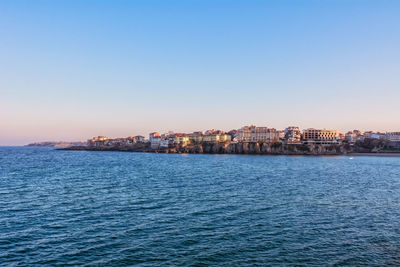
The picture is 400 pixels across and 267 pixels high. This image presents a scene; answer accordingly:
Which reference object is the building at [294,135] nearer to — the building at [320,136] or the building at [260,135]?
the building at [320,136]

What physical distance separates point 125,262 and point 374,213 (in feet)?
72.9

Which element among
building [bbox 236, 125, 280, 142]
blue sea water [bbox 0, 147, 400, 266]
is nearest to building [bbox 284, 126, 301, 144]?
building [bbox 236, 125, 280, 142]

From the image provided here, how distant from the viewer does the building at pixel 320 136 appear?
17938cm

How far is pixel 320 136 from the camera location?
598 ft

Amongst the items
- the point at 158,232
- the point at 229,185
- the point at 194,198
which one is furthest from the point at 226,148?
the point at 158,232

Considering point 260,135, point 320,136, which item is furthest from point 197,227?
point 320,136

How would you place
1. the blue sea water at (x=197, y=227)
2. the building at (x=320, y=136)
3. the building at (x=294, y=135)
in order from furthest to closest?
1. the building at (x=294, y=135)
2. the building at (x=320, y=136)
3. the blue sea water at (x=197, y=227)

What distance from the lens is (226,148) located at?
16600 cm

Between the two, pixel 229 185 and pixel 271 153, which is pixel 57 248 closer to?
pixel 229 185

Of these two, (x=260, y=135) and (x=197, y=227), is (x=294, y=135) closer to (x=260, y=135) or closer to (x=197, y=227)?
(x=260, y=135)

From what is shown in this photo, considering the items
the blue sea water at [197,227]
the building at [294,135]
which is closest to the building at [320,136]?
the building at [294,135]

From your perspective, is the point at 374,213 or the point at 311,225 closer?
the point at 311,225

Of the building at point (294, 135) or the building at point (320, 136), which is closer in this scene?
the building at point (320, 136)

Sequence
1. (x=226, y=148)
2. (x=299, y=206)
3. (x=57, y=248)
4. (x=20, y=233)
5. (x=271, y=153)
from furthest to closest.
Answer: (x=226, y=148) → (x=271, y=153) → (x=299, y=206) → (x=20, y=233) → (x=57, y=248)
